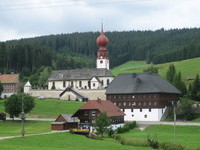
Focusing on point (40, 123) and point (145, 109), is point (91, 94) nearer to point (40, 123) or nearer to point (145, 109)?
point (145, 109)

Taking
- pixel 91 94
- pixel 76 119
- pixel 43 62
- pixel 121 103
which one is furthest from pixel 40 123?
pixel 43 62

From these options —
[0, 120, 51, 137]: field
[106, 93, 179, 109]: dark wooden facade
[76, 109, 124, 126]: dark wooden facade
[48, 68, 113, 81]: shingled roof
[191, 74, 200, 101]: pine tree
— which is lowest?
[0, 120, 51, 137]: field

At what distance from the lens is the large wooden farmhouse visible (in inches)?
3980

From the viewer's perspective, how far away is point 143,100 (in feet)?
336

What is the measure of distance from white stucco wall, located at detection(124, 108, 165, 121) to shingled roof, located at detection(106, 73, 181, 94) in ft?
13.4

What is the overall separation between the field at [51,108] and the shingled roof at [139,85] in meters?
9.78

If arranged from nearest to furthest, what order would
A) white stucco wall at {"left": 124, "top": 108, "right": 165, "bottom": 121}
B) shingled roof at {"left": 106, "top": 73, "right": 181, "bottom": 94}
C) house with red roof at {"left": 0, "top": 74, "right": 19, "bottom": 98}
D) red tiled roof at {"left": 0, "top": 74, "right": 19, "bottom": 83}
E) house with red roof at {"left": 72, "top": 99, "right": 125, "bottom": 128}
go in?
house with red roof at {"left": 72, "top": 99, "right": 125, "bottom": 128} < white stucco wall at {"left": 124, "top": 108, "right": 165, "bottom": 121} < shingled roof at {"left": 106, "top": 73, "right": 181, "bottom": 94} < house with red roof at {"left": 0, "top": 74, "right": 19, "bottom": 98} < red tiled roof at {"left": 0, "top": 74, "right": 19, "bottom": 83}

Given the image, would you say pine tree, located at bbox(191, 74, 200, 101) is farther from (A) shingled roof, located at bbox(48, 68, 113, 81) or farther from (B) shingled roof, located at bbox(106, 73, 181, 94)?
(A) shingled roof, located at bbox(48, 68, 113, 81)

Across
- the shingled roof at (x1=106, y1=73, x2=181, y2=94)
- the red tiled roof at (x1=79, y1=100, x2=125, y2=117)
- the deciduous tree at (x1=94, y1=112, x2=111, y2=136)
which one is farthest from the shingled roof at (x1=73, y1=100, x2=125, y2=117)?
the shingled roof at (x1=106, y1=73, x2=181, y2=94)

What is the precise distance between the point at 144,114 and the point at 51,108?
20977mm

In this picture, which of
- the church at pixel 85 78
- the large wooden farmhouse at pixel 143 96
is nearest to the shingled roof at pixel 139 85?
the large wooden farmhouse at pixel 143 96

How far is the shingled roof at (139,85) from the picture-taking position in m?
103

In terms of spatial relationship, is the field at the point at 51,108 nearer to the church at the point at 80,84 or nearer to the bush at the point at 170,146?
the church at the point at 80,84

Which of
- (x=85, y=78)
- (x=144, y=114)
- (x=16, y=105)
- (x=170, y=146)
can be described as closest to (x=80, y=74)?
(x=85, y=78)
